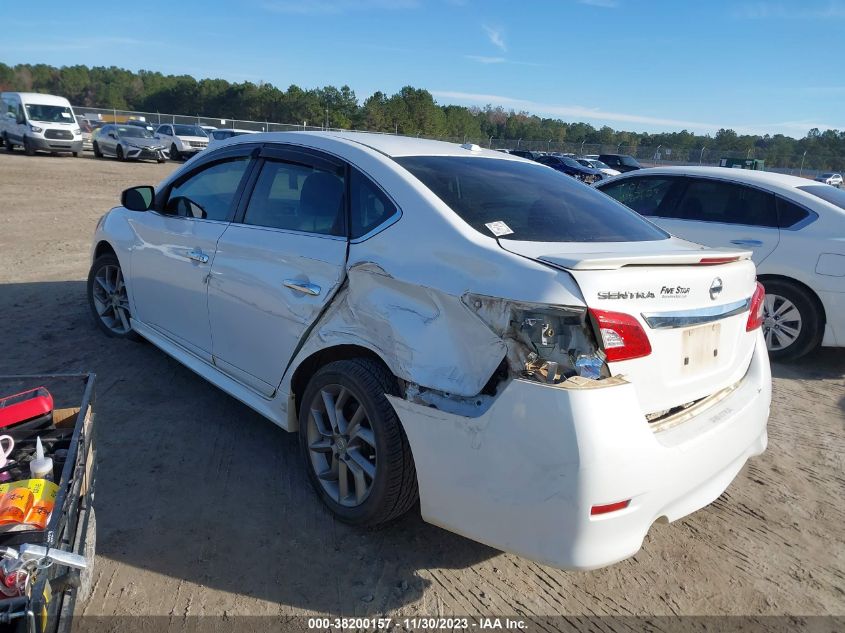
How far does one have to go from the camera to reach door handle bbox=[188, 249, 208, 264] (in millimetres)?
3692

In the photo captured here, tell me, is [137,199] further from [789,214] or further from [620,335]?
[789,214]

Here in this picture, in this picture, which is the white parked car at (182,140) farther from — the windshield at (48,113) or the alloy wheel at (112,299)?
the alloy wheel at (112,299)

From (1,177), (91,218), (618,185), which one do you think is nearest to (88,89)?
(1,177)

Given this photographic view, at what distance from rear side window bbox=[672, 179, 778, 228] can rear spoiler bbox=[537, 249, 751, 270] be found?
12.1 feet

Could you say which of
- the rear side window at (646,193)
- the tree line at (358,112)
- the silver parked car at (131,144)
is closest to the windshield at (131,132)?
the silver parked car at (131,144)

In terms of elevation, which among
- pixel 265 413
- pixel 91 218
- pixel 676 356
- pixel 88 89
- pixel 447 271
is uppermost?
pixel 447 271

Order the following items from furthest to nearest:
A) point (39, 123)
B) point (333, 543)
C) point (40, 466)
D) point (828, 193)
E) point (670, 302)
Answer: point (39, 123) < point (828, 193) < point (333, 543) < point (670, 302) < point (40, 466)

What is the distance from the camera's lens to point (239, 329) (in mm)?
3457

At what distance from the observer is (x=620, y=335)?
2199 millimetres

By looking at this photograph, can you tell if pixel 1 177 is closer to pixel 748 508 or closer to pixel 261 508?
pixel 261 508

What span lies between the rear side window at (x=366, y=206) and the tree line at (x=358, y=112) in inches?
1835

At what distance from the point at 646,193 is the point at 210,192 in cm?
460

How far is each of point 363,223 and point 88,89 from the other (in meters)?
119

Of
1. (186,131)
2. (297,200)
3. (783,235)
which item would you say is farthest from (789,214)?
(186,131)
